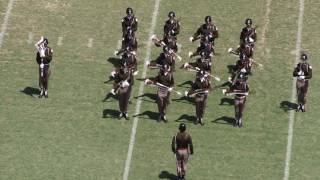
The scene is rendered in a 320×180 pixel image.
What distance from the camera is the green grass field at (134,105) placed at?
32125 mm

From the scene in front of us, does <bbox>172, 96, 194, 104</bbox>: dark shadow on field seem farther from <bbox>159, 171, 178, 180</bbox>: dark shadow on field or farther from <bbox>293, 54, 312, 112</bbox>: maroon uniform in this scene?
<bbox>159, 171, 178, 180</bbox>: dark shadow on field

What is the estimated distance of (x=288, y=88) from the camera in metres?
35.3

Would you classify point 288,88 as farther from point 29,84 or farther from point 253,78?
point 29,84

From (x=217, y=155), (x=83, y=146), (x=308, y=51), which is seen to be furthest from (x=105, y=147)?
(x=308, y=51)

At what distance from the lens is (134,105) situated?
113ft

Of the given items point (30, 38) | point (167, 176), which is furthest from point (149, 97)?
point (30, 38)

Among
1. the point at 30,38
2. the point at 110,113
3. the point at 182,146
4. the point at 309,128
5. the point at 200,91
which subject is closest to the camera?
the point at 182,146

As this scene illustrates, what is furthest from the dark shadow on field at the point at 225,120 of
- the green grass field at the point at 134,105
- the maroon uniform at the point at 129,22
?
the maroon uniform at the point at 129,22

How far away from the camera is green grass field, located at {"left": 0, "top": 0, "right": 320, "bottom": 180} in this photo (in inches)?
1265

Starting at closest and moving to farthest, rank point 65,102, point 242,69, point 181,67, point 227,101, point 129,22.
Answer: point 65,102 → point 242,69 → point 227,101 → point 181,67 → point 129,22

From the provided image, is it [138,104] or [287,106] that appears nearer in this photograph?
[138,104]

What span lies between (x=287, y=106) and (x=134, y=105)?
442cm

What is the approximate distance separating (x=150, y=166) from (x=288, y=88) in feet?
18.4

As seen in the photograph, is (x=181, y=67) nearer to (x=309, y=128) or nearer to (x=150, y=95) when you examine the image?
(x=150, y=95)
